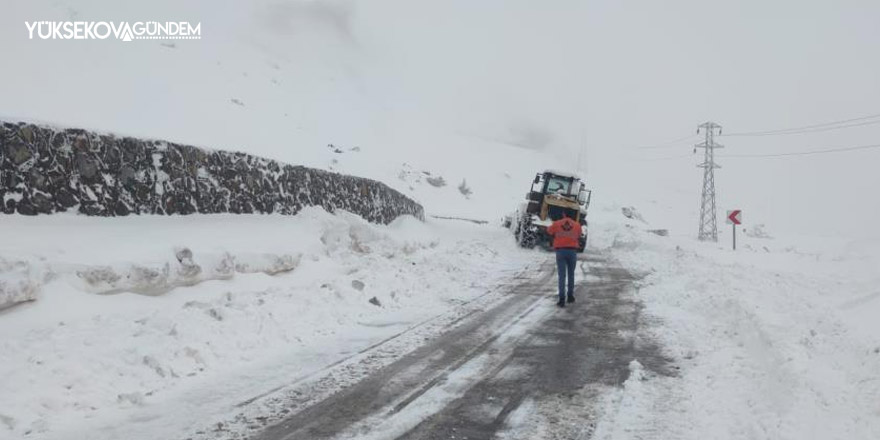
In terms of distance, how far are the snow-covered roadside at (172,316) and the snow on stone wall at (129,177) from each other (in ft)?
0.83

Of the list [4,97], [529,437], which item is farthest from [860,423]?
[4,97]

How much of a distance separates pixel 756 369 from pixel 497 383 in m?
2.46

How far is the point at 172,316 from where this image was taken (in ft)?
21.5

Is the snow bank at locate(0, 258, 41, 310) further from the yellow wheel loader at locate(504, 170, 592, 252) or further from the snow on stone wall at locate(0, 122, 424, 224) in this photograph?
the yellow wheel loader at locate(504, 170, 592, 252)

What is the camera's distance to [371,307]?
9.08 meters

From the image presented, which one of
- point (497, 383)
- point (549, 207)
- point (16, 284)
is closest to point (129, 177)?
point (16, 284)

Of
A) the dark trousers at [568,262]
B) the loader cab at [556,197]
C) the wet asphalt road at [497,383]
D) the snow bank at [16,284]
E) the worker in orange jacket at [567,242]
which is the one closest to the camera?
the wet asphalt road at [497,383]

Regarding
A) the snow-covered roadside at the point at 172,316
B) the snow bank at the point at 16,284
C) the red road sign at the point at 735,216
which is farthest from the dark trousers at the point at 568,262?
the red road sign at the point at 735,216

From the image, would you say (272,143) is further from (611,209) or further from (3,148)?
(611,209)

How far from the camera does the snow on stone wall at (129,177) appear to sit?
23.4 ft

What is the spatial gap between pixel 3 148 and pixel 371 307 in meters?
5.00

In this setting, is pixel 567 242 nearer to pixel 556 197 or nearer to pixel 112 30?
pixel 556 197

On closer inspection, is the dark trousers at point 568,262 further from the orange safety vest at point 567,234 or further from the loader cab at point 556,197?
the loader cab at point 556,197

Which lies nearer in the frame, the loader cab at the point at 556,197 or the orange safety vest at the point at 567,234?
the orange safety vest at the point at 567,234
